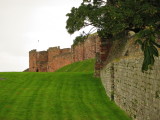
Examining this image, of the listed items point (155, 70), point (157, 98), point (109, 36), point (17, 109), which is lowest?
point (17, 109)

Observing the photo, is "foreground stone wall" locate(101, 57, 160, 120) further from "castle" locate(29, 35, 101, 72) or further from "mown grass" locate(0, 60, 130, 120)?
"castle" locate(29, 35, 101, 72)

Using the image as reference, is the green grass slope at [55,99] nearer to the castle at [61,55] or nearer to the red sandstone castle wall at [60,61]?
the castle at [61,55]

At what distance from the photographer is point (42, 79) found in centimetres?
2984

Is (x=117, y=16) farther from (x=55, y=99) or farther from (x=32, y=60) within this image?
(x=32, y=60)

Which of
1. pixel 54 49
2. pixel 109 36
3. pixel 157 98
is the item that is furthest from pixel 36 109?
pixel 54 49

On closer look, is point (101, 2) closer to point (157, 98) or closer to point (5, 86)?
point (5, 86)

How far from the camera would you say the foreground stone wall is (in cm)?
1147

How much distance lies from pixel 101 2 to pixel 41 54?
65308 millimetres

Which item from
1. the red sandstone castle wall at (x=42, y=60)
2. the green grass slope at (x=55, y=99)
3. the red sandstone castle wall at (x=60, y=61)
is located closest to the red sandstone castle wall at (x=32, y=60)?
the red sandstone castle wall at (x=42, y=60)

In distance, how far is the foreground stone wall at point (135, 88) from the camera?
11469 mm

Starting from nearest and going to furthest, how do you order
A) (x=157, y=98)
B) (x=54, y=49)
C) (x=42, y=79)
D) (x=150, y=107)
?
1. (x=157, y=98)
2. (x=150, y=107)
3. (x=42, y=79)
4. (x=54, y=49)

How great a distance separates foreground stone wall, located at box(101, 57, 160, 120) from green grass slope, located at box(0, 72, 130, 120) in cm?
85

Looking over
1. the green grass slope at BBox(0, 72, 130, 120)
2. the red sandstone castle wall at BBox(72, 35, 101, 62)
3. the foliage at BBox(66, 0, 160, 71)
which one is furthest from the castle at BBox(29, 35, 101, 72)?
the foliage at BBox(66, 0, 160, 71)

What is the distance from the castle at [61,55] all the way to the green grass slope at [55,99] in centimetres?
2888
